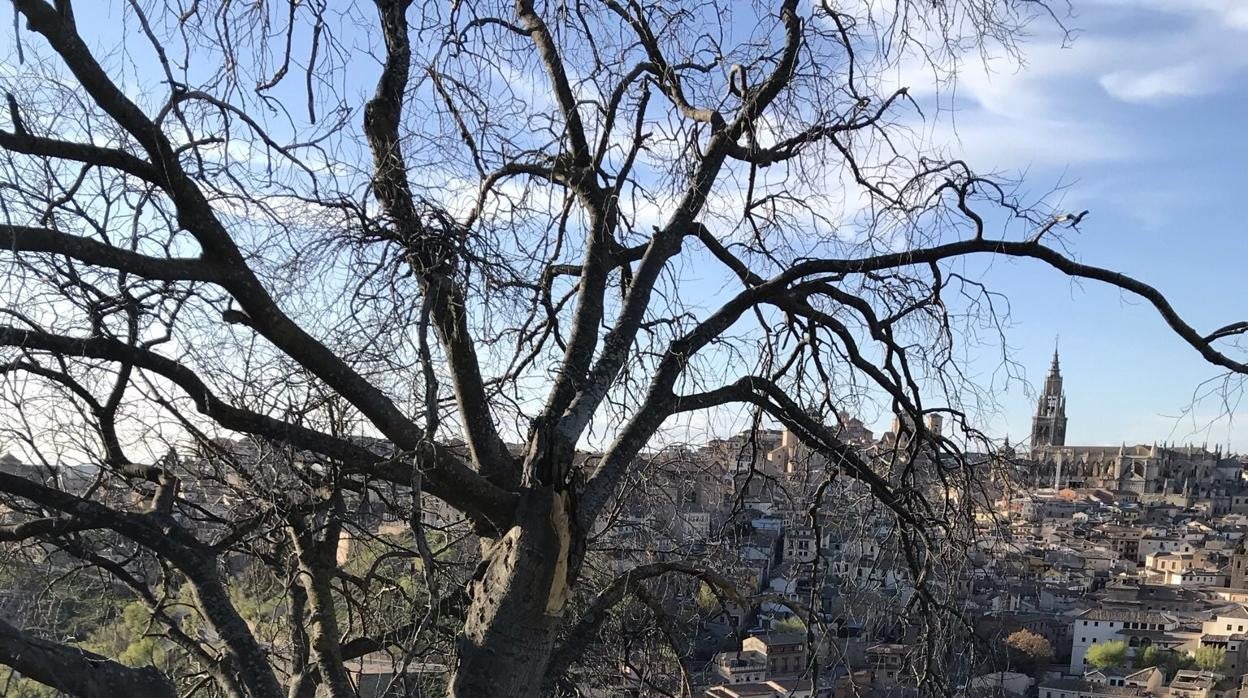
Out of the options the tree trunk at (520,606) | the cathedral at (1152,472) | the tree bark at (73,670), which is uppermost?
the cathedral at (1152,472)

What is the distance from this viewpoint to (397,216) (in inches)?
107

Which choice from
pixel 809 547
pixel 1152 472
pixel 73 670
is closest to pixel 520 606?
pixel 73 670

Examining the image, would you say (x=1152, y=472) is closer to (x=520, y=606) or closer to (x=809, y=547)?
(x=809, y=547)

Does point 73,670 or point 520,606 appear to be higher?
point 520,606

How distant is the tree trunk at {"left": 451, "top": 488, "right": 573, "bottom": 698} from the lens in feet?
8.22

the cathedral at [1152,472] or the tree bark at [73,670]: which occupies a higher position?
the cathedral at [1152,472]

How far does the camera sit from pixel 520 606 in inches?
99.6

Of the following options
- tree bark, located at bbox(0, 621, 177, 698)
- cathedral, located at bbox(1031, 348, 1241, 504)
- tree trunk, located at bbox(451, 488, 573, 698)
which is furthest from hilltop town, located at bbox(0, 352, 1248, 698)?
cathedral, located at bbox(1031, 348, 1241, 504)

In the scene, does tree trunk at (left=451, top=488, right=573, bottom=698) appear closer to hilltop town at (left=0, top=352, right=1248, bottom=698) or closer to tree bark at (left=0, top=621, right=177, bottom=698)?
hilltop town at (left=0, top=352, right=1248, bottom=698)

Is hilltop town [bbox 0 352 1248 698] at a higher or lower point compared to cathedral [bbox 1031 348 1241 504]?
lower

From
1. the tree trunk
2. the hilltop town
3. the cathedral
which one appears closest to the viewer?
the tree trunk

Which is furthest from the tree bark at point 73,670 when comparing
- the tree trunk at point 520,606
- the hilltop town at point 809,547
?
Answer: the tree trunk at point 520,606

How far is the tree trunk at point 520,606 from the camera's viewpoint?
251cm

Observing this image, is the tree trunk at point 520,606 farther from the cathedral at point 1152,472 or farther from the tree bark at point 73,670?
the cathedral at point 1152,472
